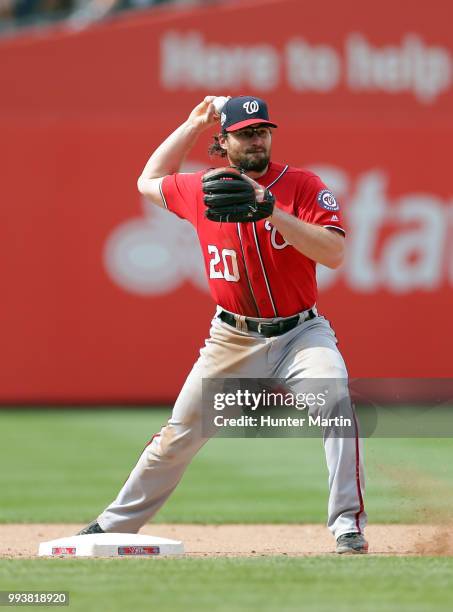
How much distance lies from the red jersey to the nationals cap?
0.29m

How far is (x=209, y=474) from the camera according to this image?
33.1 feet

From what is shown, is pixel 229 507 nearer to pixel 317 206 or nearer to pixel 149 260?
pixel 317 206

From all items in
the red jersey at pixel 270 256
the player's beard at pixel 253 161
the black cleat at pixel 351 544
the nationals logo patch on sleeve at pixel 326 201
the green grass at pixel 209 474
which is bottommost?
the green grass at pixel 209 474

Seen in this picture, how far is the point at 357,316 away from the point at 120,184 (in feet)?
10.4

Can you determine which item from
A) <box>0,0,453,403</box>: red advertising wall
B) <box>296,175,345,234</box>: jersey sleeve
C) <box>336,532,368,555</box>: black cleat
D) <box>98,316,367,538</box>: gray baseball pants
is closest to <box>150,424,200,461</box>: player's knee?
<box>98,316,367,538</box>: gray baseball pants

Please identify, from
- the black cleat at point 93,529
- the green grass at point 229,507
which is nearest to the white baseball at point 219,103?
the green grass at point 229,507

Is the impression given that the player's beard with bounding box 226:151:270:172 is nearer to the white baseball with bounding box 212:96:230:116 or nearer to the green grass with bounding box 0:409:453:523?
the white baseball with bounding box 212:96:230:116

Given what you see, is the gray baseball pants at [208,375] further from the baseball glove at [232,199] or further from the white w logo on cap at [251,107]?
the white w logo on cap at [251,107]

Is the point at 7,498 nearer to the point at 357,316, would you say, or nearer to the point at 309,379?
the point at 309,379

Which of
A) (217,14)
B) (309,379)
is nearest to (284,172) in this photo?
(309,379)

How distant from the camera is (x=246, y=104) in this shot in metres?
5.84

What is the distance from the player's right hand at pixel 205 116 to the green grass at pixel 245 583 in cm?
221

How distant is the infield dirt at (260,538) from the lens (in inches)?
237

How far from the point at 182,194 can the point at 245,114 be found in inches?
22.0
